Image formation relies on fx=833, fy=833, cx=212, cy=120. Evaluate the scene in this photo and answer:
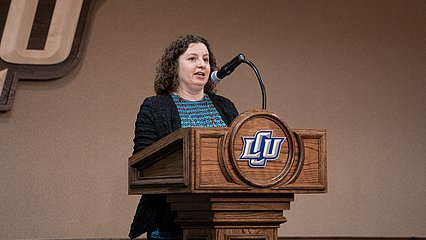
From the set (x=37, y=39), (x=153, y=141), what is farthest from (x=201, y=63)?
(x=37, y=39)

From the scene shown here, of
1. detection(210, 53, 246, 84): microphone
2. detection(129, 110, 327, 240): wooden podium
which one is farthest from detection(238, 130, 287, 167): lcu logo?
detection(210, 53, 246, 84): microphone

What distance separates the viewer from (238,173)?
235 centimetres

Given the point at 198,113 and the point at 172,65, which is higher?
the point at 172,65

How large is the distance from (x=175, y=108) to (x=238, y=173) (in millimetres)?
660

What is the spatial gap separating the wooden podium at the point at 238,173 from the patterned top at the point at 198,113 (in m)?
0.35

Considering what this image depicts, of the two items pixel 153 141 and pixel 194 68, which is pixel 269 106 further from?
pixel 153 141

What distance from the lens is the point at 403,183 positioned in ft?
18.3

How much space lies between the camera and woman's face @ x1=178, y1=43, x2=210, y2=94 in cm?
302

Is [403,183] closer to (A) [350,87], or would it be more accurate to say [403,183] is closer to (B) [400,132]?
(B) [400,132]

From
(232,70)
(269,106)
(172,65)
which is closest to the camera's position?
(232,70)

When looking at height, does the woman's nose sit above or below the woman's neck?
above

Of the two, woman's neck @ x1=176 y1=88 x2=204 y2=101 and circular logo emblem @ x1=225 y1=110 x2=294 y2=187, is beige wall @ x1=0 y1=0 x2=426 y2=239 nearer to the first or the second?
woman's neck @ x1=176 y1=88 x2=204 y2=101

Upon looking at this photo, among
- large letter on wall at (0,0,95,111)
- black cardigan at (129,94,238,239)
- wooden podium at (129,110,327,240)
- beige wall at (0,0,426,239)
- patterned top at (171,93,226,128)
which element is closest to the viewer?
wooden podium at (129,110,327,240)

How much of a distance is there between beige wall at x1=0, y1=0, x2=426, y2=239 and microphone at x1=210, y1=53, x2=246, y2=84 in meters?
1.97
